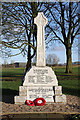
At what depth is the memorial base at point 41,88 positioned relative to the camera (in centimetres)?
586

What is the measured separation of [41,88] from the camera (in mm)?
5922

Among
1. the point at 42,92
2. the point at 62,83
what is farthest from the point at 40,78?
the point at 62,83

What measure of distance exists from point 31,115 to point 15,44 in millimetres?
8830

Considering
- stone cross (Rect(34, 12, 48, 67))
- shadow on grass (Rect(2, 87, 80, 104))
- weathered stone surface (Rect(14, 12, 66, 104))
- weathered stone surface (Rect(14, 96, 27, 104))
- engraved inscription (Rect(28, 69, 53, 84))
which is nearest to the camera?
weathered stone surface (Rect(14, 96, 27, 104))

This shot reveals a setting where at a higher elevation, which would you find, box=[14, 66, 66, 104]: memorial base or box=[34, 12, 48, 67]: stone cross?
box=[34, 12, 48, 67]: stone cross

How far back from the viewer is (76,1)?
49.2ft

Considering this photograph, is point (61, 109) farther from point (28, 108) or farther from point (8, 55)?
point (8, 55)

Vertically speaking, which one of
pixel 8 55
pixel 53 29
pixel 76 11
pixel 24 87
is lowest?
pixel 24 87

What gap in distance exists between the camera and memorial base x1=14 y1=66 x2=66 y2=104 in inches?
231

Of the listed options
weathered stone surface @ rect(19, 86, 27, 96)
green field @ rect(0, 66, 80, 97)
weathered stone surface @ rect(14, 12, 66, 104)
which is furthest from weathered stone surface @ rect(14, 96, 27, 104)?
green field @ rect(0, 66, 80, 97)

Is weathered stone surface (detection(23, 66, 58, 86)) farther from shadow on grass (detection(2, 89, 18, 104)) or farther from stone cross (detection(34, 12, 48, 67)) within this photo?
shadow on grass (detection(2, 89, 18, 104))

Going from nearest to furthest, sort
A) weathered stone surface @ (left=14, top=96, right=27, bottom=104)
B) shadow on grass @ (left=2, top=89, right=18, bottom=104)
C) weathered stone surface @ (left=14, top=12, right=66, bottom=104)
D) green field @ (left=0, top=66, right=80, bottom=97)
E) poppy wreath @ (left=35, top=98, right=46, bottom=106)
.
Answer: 1. poppy wreath @ (left=35, top=98, right=46, bottom=106)
2. weathered stone surface @ (left=14, top=96, right=27, bottom=104)
3. weathered stone surface @ (left=14, top=12, right=66, bottom=104)
4. shadow on grass @ (left=2, top=89, right=18, bottom=104)
5. green field @ (left=0, top=66, right=80, bottom=97)

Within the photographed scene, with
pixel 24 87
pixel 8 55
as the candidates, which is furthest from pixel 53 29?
pixel 24 87

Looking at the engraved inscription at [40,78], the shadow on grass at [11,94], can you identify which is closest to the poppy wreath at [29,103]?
the engraved inscription at [40,78]
